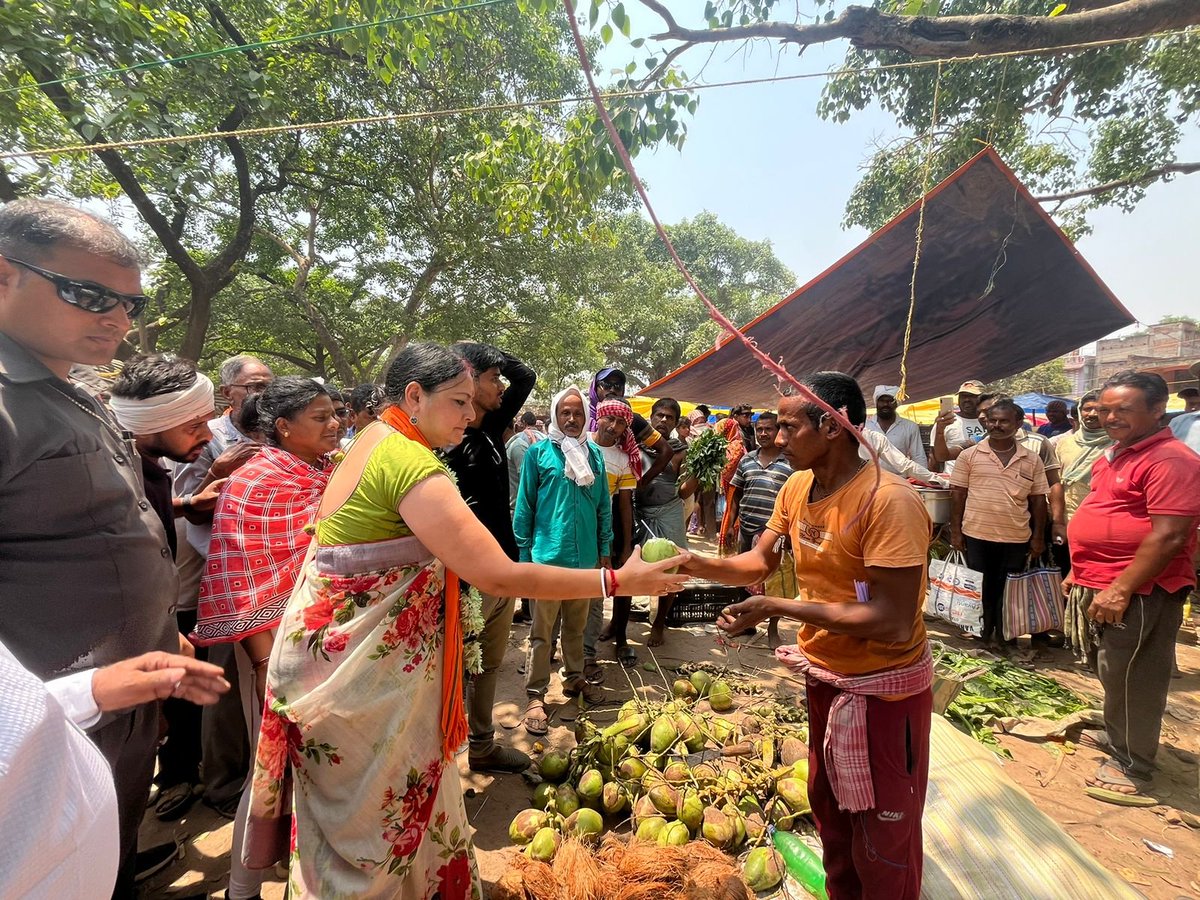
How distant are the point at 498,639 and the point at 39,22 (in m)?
8.40

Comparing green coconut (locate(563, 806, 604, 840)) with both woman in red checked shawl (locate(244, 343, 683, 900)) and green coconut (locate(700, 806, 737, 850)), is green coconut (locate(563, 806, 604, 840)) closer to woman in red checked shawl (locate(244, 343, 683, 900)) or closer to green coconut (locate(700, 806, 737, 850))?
green coconut (locate(700, 806, 737, 850))

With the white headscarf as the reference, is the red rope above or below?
above

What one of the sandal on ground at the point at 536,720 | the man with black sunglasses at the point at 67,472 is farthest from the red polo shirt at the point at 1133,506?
the man with black sunglasses at the point at 67,472

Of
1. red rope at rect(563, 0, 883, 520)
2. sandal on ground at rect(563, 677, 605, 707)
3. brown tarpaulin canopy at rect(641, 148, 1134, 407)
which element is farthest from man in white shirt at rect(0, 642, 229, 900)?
sandal on ground at rect(563, 677, 605, 707)

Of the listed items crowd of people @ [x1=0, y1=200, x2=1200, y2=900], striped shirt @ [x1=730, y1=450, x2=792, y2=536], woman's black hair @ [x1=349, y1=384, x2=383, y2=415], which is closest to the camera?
crowd of people @ [x1=0, y1=200, x2=1200, y2=900]

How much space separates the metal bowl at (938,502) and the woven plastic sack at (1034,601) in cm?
94

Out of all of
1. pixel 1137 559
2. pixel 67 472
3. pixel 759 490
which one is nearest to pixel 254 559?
pixel 67 472

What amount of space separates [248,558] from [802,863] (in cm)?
291

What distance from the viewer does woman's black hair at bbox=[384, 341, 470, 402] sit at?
199 cm

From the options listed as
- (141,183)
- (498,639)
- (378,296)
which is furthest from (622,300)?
(498,639)

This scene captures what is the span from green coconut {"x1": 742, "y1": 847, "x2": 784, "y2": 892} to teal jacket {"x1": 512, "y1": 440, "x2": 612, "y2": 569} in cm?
209

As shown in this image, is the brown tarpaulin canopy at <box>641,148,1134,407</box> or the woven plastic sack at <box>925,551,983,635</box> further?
the woven plastic sack at <box>925,551,983,635</box>

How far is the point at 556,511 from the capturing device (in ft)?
13.5

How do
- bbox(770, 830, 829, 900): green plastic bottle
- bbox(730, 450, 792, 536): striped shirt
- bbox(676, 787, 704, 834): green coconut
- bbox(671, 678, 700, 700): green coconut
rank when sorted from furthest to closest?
bbox(730, 450, 792, 536): striped shirt → bbox(671, 678, 700, 700): green coconut → bbox(676, 787, 704, 834): green coconut → bbox(770, 830, 829, 900): green plastic bottle
